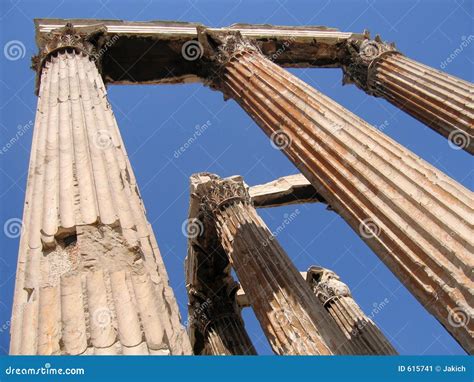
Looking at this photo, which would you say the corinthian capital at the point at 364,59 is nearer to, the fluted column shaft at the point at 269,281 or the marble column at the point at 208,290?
the fluted column shaft at the point at 269,281

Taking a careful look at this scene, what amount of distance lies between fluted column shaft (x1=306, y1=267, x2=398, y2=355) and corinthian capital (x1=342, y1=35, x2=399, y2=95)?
7089mm

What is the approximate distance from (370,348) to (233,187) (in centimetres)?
628

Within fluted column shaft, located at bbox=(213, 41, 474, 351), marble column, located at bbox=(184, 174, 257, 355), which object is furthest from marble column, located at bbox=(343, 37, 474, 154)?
marble column, located at bbox=(184, 174, 257, 355)

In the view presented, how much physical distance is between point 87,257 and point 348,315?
47.3 feet

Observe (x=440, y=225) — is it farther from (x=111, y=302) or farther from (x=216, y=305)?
(x=216, y=305)

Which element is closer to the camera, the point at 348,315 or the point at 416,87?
the point at 416,87

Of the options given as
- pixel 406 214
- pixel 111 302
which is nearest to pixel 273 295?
pixel 406 214

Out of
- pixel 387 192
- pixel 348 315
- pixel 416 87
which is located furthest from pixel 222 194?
pixel 387 192

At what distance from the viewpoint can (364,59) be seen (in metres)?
16.4

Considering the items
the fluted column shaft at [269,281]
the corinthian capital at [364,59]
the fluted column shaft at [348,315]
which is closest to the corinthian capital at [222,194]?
the fluted column shaft at [269,281]

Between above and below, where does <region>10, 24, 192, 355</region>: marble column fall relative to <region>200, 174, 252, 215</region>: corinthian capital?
below

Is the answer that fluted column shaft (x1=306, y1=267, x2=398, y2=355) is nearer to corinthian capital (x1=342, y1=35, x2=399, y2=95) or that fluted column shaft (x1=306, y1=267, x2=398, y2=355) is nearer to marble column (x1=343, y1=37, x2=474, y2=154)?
marble column (x1=343, y1=37, x2=474, y2=154)

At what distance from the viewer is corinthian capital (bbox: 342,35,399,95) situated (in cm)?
1595

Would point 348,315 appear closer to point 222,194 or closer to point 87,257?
point 222,194
